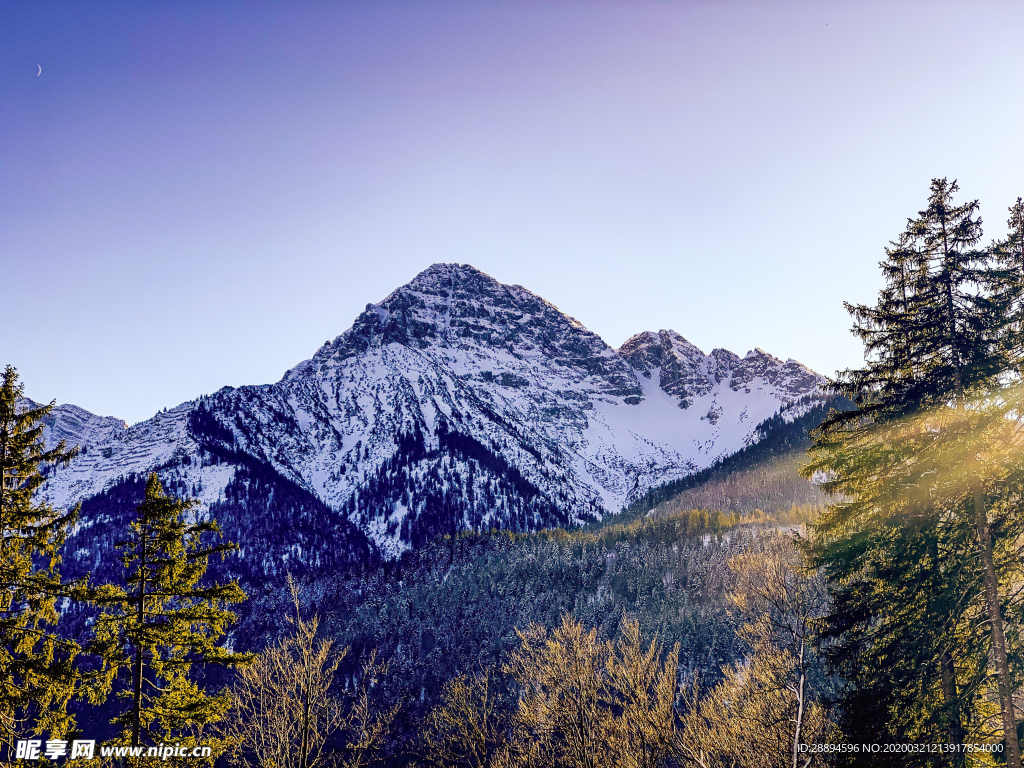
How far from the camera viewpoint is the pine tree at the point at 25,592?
12.6m

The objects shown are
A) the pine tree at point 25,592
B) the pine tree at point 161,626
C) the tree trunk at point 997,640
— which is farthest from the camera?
the pine tree at point 161,626

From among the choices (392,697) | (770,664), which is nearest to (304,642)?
(770,664)

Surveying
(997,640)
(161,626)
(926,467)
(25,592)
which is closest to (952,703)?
(997,640)

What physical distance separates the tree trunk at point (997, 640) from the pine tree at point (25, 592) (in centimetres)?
1892

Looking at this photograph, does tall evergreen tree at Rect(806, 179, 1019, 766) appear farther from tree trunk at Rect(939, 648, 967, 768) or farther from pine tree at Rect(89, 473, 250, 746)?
pine tree at Rect(89, 473, 250, 746)

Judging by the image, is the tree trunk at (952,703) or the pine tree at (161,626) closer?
the tree trunk at (952,703)

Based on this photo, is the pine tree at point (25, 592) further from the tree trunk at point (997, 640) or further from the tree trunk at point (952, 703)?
the tree trunk at point (997, 640)

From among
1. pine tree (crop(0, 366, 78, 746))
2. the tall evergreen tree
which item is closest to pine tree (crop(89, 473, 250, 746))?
pine tree (crop(0, 366, 78, 746))

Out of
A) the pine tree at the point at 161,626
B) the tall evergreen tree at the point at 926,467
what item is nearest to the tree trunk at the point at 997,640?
the tall evergreen tree at the point at 926,467

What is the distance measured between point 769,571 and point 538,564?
136 meters

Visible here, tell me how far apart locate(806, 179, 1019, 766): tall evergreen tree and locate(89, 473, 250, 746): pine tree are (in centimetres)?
1533

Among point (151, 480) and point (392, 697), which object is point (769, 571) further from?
point (392, 697)

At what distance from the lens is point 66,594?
12.8 metres

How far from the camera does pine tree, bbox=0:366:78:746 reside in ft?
41.4
